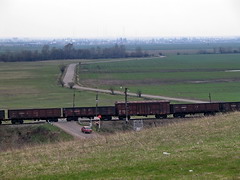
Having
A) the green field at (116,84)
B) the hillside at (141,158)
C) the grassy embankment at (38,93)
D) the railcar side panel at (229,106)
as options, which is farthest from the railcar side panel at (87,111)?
Answer: the hillside at (141,158)

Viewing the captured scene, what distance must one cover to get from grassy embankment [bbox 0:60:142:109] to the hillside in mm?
39840

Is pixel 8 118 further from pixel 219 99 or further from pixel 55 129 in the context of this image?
pixel 219 99

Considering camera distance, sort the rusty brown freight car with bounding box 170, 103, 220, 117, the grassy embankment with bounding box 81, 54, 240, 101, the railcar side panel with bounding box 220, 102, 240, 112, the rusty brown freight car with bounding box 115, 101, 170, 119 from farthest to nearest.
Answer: the grassy embankment with bounding box 81, 54, 240, 101 < the rusty brown freight car with bounding box 170, 103, 220, 117 < the railcar side panel with bounding box 220, 102, 240, 112 < the rusty brown freight car with bounding box 115, 101, 170, 119

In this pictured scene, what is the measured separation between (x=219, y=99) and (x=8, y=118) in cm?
2837

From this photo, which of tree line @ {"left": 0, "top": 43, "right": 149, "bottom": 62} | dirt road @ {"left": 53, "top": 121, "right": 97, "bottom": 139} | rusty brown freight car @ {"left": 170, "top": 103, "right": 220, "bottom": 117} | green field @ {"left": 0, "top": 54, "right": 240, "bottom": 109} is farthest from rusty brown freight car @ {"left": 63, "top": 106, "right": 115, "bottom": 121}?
tree line @ {"left": 0, "top": 43, "right": 149, "bottom": 62}

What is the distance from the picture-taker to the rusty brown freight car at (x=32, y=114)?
4803cm

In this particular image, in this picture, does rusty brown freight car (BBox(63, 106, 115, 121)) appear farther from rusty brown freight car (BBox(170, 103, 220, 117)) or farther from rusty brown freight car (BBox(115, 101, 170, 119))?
rusty brown freight car (BBox(170, 103, 220, 117))

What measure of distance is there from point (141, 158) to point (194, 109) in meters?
Result: 35.0

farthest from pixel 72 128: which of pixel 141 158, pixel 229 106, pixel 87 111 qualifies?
pixel 141 158

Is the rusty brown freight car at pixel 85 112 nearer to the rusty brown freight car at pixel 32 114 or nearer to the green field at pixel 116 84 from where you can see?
the rusty brown freight car at pixel 32 114

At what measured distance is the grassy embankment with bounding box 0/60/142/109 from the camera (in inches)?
2488

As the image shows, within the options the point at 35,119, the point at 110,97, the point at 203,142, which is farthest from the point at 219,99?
the point at 203,142

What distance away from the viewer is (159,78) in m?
97.6

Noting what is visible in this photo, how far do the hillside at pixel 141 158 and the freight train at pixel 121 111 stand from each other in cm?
2644
